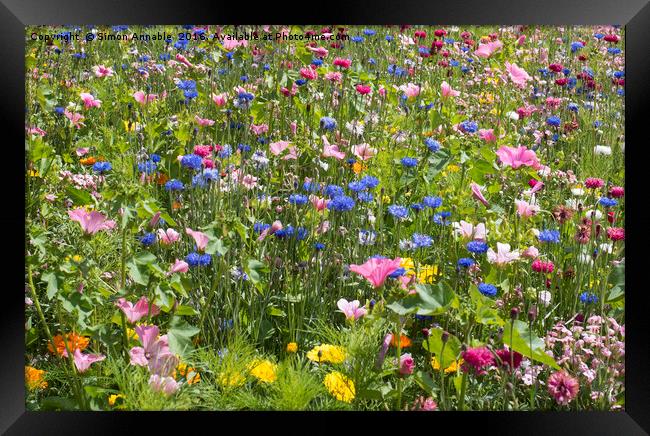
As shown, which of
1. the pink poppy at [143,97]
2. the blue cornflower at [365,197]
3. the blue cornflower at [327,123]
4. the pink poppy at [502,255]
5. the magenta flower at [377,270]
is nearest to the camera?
the magenta flower at [377,270]

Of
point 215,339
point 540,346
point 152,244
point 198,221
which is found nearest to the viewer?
point 540,346

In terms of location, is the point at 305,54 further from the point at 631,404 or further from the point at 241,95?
the point at 631,404

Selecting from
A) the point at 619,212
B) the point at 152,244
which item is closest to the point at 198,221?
the point at 152,244

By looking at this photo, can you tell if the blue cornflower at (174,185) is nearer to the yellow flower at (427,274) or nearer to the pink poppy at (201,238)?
the pink poppy at (201,238)

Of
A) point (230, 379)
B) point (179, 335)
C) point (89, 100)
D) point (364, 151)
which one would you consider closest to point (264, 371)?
point (230, 379)

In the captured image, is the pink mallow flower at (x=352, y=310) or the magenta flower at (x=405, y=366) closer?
the magenta flower at (x=405, y=366)

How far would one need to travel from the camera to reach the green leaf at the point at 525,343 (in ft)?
4.15

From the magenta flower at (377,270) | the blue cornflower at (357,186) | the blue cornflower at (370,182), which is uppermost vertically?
the blue cornflower at (370,182)

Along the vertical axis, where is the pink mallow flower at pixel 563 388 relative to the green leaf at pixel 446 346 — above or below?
below

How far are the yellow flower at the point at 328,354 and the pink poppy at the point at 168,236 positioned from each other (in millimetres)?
331

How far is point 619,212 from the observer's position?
1771 mm

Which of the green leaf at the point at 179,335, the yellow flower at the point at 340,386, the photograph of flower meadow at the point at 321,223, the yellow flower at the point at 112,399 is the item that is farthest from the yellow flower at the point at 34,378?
the yellow flower at the point at 340,386

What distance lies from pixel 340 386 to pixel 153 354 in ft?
1.00

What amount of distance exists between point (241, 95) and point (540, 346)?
0.97m
